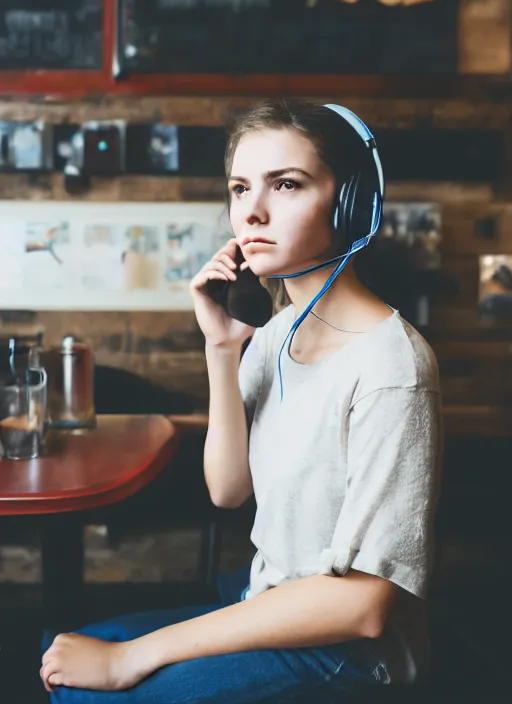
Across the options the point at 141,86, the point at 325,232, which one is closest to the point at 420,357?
the point at 325,232

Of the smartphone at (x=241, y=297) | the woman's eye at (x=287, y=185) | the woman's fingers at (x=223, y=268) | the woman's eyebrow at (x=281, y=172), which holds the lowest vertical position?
the smartphone at (x=241, y=297)

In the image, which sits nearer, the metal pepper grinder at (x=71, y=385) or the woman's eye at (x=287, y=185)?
the woman's eye at (x=287, y=185)

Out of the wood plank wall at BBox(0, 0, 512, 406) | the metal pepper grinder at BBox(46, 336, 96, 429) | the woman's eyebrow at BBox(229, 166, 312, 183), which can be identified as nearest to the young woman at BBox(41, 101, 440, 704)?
the woman's eyebrow at BBox(229, 166, 312, 183)

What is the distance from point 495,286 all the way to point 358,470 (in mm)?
485

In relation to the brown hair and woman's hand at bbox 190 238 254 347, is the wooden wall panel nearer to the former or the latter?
the brown hair

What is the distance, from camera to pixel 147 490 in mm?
1101

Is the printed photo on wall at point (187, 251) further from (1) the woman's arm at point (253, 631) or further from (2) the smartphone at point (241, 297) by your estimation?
(1) the woman's arm at point (253, 631)

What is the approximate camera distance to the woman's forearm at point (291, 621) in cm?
80

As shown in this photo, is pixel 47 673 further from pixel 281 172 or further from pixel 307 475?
pixel 281 172

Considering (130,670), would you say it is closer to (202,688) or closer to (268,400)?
(202,688)

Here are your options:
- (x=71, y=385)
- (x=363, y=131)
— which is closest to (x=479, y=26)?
(x=363, y=131)

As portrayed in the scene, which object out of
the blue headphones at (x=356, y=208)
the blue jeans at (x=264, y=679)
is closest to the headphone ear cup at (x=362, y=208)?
the blue headphones at (x=356, y=208)

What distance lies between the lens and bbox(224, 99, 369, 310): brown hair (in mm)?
893

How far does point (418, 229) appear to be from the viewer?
3.52 feet
